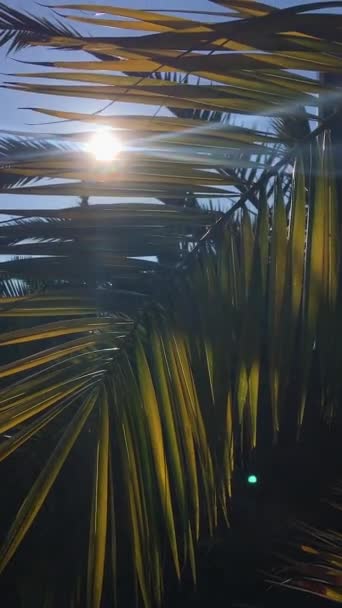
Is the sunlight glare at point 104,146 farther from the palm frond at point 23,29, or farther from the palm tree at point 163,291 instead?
the palm frond at point 23,29

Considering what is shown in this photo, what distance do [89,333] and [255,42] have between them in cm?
80

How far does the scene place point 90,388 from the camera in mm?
1573

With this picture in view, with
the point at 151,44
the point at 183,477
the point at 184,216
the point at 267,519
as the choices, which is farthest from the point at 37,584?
the point at 267,519

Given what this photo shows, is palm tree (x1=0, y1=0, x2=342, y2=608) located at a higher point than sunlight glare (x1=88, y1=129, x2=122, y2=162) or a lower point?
lower

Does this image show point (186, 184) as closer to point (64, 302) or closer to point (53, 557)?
point (64, 302)

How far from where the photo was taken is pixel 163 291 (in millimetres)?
1685

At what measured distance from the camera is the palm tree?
1.44 m

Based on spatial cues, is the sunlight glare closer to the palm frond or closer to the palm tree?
the palm tree

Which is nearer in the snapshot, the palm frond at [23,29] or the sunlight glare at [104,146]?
the palm frond at [23,29]

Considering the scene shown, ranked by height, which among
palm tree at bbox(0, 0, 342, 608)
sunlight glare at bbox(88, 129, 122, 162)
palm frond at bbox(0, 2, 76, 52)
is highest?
palm frond at bbox(0, 2, 76, 52)

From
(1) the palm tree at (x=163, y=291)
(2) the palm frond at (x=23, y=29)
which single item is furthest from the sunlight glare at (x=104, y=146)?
(2) the palm frond at (x=23, y=29)

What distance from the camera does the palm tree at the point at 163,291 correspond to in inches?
56.7

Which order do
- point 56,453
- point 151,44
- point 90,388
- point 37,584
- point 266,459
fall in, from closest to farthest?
point 151,44 → point 56,453 → point 90,388 → point 37,584 → point 266,459

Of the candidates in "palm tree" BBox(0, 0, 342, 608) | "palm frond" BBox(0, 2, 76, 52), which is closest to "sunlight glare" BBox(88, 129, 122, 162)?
"palm tree" BBox(0, 0, 342, 608)
